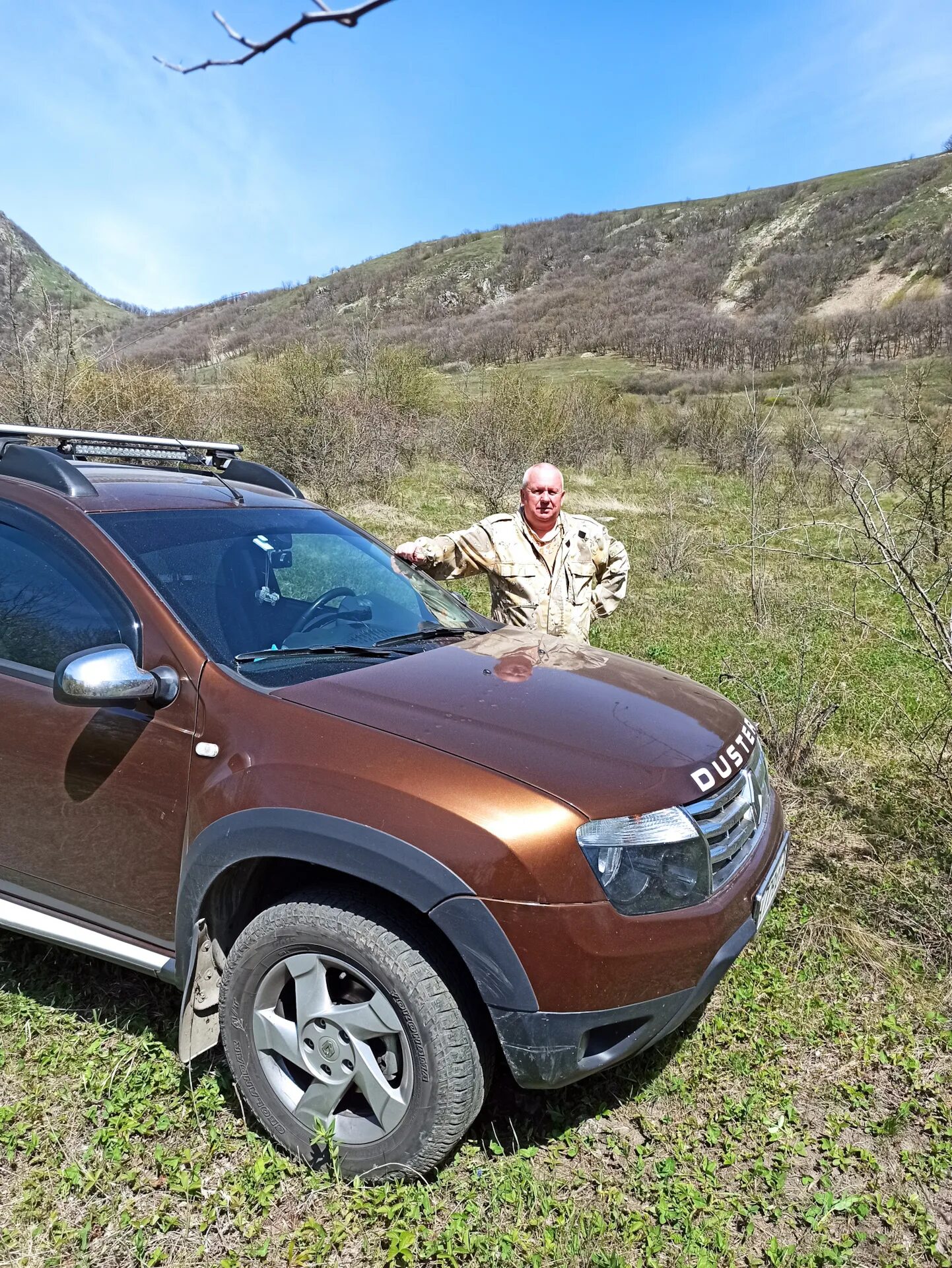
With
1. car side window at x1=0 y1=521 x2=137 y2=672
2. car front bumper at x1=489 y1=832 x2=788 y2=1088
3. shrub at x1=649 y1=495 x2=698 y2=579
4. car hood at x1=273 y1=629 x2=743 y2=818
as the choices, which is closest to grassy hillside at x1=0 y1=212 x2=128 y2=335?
shrub at x1=649 y1=495 x2=698 y2=579

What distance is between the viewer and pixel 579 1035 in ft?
6.39

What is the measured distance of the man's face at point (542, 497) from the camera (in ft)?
15.2

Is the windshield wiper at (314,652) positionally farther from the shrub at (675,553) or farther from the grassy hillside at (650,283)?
the grassy hillside at (650,283)

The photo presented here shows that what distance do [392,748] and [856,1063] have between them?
83.5 inches

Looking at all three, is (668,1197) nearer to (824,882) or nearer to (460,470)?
(824,882)

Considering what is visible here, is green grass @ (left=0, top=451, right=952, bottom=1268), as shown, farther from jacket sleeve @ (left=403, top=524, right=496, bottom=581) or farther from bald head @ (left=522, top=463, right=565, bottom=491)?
bald head @ (left=522, top=463, right=565, bottom=491)

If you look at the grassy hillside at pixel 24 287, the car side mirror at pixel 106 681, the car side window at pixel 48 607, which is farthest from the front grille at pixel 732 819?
the grassy hillside at pixel 24 287

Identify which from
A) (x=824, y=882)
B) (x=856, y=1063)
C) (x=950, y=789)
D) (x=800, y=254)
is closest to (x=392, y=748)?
(x=856, y=1063)

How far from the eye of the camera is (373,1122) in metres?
2.15

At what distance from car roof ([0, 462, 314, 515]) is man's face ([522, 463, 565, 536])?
58.4 inches

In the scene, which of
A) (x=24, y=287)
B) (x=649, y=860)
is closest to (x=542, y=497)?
(x=649, y=860)

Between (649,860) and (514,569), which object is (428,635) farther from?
(514,569)

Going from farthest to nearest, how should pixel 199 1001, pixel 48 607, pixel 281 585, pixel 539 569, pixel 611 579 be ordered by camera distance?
pixel 611 579 → pixel 539 569 → pixel 281 585 → pixel 48 607 → pixel 199 1001

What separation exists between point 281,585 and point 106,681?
0.99m
